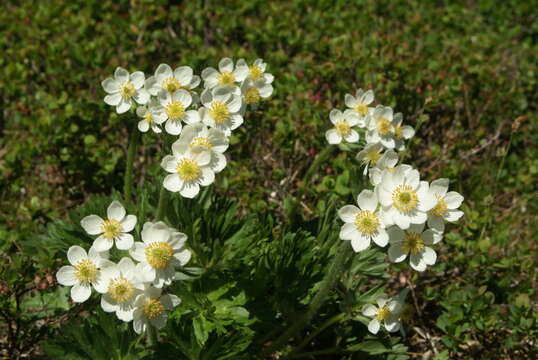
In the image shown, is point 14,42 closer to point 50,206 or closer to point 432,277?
point 50,206

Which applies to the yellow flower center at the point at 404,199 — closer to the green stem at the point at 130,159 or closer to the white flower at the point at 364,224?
the white flower at the point at 364,224

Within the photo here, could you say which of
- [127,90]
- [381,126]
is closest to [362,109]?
[381,126]

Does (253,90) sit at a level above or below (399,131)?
above

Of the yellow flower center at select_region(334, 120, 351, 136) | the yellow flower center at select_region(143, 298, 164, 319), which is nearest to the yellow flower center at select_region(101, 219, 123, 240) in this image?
the yellow flower center at select_region(143, 298, 164, 319)

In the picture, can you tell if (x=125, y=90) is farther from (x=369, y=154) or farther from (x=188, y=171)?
(x=369, y=154)

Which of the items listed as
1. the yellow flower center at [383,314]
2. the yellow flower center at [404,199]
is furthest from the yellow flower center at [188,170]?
the yellow flower center at [383,314]

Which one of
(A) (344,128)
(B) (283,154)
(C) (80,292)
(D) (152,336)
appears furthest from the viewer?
(B) (283,154)

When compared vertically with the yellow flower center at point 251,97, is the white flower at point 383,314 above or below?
below
